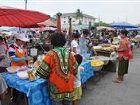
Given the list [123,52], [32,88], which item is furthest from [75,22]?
[32,88]

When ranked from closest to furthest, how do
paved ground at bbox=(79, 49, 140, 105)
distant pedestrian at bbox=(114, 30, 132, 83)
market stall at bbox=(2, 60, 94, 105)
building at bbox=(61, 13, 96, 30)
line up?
market stall at bbox=(2, 60, 94, 105), paved ground at bbox=(79, 49, 140, 105), distant pedestrian at bbox=(114, 30, 132, 83), building at bbox=(61, 13, 96, 30)

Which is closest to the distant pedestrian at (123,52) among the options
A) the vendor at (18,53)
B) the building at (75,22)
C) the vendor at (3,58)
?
the vendor at (18,53)

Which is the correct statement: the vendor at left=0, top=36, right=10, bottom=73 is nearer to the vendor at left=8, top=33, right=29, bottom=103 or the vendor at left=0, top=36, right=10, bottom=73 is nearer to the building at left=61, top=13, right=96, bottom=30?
the vendor at left=8, top=33, right=29, bottom=103

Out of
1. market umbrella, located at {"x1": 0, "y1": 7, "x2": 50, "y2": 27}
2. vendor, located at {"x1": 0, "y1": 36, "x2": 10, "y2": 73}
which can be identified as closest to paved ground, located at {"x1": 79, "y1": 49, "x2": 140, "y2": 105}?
vendor, located at {"x1": 0, "y1": 36, "x2": 10, "y2": 73}

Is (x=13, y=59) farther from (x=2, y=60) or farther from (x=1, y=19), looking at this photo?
Result: (x=1, y=19)

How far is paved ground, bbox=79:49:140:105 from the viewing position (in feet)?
21.9

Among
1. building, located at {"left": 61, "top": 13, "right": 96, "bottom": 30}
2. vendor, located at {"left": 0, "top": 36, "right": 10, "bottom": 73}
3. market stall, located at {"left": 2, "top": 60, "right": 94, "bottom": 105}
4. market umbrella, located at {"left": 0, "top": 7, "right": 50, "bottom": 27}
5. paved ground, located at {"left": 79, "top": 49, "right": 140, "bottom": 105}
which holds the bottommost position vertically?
paved ground, located at {"left": 79, "top": 49, "right": 140, "bottom": 105}

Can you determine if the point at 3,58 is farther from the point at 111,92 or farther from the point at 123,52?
the point at 123,52

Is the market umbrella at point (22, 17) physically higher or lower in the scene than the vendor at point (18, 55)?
higher

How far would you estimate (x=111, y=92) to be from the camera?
757 centimetres

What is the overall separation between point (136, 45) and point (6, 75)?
24168 mm

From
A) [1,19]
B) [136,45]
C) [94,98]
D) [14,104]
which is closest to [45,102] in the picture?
[14,104]

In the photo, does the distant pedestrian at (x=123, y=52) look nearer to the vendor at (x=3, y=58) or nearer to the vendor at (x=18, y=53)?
the vendor at (x=18, y=53)

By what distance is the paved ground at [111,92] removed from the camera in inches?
262
